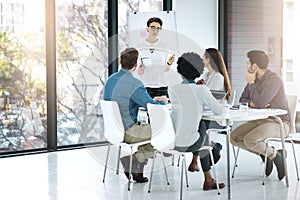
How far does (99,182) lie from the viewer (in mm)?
5074

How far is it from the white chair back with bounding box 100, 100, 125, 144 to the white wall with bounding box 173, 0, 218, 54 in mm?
2938

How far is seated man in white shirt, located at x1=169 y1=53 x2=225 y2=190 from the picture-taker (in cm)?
444

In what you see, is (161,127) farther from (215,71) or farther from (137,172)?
(215,71)

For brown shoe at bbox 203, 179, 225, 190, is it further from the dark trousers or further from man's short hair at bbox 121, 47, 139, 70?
man's short hair at bbox 121, 47, 139, 70

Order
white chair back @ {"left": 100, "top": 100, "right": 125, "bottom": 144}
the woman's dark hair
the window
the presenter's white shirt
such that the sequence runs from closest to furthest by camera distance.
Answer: white chair back @ {"left": 100, "top": 100, "right": 125, "bottom": 144}
the woman's dark hair
the window
the presenter's white shirt

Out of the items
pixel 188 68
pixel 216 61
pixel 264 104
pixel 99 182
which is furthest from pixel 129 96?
pixel 264 104

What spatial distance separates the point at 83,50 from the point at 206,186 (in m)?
2.95

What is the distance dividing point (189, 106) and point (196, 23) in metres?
3.51

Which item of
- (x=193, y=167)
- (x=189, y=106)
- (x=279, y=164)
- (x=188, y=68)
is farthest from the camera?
(x=193, y=167)

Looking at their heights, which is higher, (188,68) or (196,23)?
(196,23)

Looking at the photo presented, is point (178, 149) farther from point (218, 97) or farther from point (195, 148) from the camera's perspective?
point (218, 97)

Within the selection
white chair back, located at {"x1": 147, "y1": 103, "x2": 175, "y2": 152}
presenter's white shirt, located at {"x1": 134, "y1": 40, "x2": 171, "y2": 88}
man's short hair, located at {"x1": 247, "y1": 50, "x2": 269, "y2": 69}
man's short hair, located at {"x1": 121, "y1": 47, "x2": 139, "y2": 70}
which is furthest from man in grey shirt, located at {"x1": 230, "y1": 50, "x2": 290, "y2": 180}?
presenter's white shirt, located at {"x1": 134, "y1": 40, "x2": 171, "y2": 88}

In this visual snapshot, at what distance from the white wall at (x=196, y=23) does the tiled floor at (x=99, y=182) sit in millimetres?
2087

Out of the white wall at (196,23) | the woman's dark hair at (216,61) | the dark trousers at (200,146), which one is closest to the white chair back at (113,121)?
the dark trousers at (200,146)
